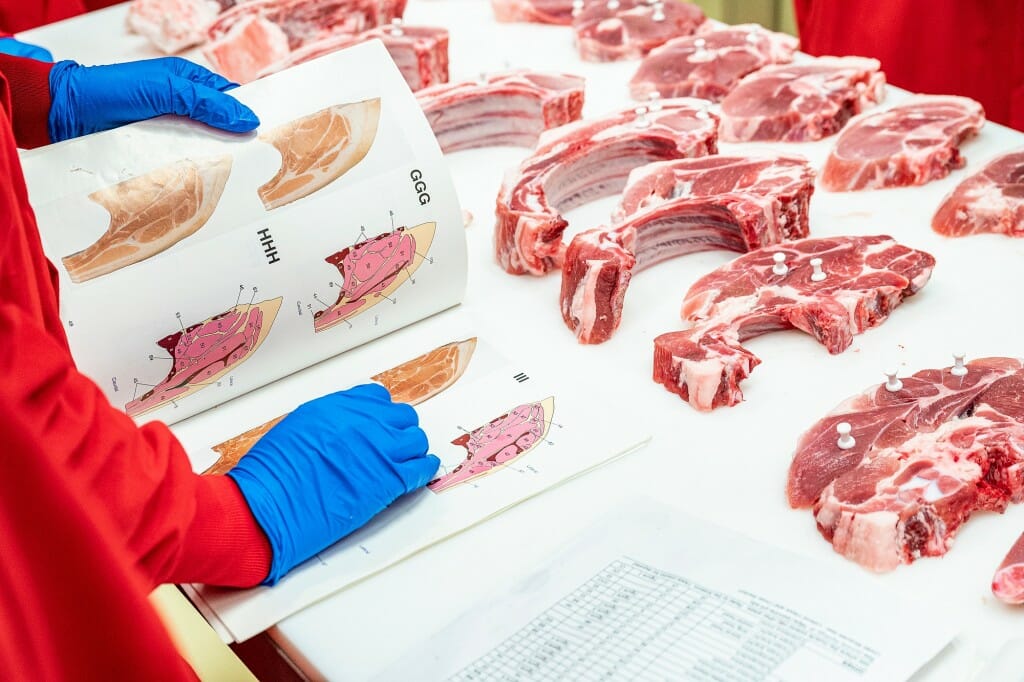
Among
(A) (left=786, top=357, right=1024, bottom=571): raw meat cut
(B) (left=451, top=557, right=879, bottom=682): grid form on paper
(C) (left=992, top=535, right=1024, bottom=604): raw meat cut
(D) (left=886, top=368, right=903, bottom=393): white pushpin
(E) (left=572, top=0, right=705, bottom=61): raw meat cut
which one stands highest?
(E) (left=572, top=0, right=705, bottom=61): raw meat cut

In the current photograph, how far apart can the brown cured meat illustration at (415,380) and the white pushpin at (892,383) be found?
25.2 inches

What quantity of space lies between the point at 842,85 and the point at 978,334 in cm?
84

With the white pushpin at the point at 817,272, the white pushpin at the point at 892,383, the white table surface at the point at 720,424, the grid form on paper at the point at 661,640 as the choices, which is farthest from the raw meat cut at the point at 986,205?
the grid form on paper at the point at 661,640

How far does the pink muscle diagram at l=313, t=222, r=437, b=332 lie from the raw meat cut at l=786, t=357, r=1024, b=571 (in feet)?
2.37

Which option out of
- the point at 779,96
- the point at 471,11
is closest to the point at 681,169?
the point at 779,96

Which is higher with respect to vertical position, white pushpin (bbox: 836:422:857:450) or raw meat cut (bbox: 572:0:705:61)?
raw meat cut (bbox: 572:0:705:61)

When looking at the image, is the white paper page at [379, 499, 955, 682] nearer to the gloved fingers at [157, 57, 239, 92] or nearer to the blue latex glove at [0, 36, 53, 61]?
the gloved fingers at [157, 57, 239, 92]

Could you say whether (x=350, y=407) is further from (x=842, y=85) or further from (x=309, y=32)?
(x=309, y=32)

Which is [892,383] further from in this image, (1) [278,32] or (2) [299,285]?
(1) [278,32]

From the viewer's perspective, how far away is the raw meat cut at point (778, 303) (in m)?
1.62

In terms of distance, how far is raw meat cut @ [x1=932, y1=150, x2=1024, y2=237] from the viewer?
6.23 feet

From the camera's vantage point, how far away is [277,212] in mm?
1728

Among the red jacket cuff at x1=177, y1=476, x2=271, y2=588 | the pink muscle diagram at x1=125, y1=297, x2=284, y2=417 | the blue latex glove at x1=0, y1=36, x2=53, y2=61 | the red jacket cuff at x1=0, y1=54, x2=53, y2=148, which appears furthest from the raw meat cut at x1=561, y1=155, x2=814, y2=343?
the blue latex glove at x1=0, y1=36, x2=53, y2=61

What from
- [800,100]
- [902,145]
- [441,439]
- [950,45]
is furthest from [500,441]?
[950,45]
